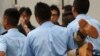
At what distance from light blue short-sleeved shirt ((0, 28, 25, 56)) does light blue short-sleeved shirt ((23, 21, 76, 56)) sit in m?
0.12

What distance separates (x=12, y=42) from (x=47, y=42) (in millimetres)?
325

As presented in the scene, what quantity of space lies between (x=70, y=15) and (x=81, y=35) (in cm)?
102

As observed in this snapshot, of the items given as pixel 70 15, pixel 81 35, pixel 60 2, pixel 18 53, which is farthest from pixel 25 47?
pixel 60 2

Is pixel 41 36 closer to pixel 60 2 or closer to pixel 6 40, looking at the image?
→ pixel 6 40

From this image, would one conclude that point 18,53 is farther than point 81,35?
Yes

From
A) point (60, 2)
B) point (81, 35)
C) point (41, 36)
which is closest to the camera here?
point (81, 35)

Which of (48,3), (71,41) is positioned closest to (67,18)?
(71,41)

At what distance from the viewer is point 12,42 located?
2.93m

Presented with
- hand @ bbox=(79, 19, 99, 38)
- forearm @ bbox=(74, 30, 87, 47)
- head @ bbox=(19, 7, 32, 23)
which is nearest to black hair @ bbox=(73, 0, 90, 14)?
forearm @ bbox=(74, 30, 87, 47)

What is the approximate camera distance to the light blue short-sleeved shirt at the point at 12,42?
2.88 metres

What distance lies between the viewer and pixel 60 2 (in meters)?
5.64

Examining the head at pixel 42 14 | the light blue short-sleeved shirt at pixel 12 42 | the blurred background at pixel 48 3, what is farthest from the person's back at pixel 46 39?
the blurred background at pixel 48 3

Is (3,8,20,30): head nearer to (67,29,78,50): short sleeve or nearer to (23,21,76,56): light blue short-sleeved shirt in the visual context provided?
(23,21,76,56): light blue short-sleeved shirt

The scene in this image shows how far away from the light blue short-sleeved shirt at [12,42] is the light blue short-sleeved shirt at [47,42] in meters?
0.12
